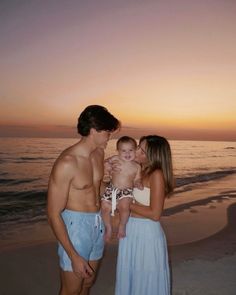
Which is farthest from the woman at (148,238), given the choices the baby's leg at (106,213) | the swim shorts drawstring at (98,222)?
the swim shorts drawstring at (98,222)

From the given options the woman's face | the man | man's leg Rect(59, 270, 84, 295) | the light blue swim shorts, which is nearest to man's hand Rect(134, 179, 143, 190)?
the woman's face

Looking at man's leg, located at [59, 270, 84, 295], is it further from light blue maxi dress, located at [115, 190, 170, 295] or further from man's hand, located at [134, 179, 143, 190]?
man's hand, located at [134, 179, 143, 190]

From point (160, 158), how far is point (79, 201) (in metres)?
0.96

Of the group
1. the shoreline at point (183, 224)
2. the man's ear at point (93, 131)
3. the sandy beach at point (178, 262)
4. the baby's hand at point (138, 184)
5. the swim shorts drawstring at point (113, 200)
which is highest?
the man's ear at point (93, 131)

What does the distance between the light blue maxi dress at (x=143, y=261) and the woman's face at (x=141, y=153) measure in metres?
0.69

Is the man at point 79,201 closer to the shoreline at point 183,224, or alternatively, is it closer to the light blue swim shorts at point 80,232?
the light blue swim shorts at point 80,232

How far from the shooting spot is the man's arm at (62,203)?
286cm

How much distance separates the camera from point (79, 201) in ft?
10.3

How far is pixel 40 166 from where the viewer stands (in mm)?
25328

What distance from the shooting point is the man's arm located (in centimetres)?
286

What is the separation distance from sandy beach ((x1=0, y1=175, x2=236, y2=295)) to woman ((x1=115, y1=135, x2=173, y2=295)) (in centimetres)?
140

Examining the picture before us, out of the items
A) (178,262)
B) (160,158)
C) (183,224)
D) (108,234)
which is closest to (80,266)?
(108,234)

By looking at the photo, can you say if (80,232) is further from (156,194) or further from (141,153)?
(141,153)

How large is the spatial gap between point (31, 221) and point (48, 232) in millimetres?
1756
